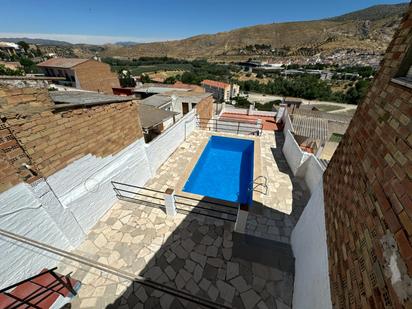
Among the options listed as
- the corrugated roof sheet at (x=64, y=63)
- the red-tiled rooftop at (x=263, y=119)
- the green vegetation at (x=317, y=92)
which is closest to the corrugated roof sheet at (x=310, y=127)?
the red-tiled rooftop at (x=263, y=119)

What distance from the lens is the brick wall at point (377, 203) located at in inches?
56.4

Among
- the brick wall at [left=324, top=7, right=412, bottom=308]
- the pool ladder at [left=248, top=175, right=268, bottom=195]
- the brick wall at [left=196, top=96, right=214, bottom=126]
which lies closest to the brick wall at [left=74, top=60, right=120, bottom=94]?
the brick wall at [left=196, top=96, right=214, bottom=126]

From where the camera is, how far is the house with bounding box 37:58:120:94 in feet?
96.0

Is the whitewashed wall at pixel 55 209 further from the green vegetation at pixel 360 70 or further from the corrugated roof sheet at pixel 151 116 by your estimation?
the green vegetation at pixel 360 70

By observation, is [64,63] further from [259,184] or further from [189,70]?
[189,70]

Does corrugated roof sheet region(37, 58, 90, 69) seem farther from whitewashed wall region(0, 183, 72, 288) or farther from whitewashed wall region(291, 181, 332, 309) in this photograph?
whitewashed wall region(291, 181, 332, 309)

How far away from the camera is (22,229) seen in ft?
12.3

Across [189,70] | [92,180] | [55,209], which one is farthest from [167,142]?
[189,70]

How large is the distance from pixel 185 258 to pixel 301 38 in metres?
140

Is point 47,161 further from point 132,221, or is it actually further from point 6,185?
point 132,221

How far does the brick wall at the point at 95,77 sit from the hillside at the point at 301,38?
99890 mm

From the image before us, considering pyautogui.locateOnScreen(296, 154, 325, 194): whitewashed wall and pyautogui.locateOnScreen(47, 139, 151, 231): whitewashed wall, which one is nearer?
pyautogui.locateOnScreen(47, 139, 151, 231): whitewashed wall

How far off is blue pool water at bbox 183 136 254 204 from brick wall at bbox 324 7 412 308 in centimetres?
507

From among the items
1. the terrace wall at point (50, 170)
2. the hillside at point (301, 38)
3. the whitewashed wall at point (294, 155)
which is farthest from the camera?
the hillside at point (301, 38)
